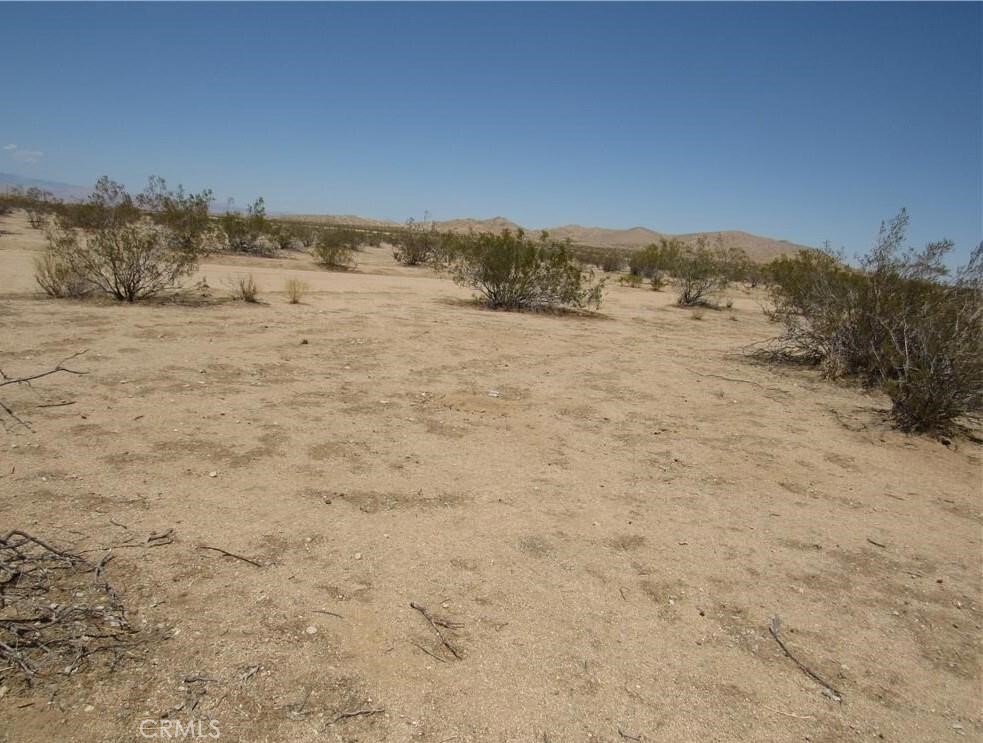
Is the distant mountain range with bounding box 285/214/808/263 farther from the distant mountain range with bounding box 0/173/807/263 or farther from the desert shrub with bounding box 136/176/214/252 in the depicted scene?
the desert shrub with bounding box 136/176/214/252

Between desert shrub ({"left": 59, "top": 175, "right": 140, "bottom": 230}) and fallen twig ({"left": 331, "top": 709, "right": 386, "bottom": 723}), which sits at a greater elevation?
desert shrub ({"left": 59, "top": 175, "right": 140, "bottom": 230})

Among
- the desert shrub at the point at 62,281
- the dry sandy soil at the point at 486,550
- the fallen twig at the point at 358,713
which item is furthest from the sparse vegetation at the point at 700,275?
the fallen twig at the point at 358,713

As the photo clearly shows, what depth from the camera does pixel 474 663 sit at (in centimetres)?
278

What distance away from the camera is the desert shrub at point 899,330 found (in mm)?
6625

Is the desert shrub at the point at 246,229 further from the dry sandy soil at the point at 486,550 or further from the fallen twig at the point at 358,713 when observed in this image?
the fallen twig at the point at 358,713

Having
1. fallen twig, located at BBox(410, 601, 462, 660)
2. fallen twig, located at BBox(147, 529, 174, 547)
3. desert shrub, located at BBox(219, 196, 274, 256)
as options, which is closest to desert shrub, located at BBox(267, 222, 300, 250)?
desert shrub, located at BBox(219, 196, 274, 256)

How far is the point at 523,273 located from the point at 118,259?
863 centimetres

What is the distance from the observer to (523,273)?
1473 cm

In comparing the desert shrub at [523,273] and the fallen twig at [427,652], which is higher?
the desert shrub at [523,273]

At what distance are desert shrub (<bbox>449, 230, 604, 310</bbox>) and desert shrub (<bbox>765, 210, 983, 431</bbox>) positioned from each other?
16.6ft

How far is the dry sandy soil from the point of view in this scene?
2.55 metres

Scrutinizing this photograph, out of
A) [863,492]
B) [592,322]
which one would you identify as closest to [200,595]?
[863,492]

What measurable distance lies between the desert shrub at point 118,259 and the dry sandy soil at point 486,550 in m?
3.61

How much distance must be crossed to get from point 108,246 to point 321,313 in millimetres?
3896
